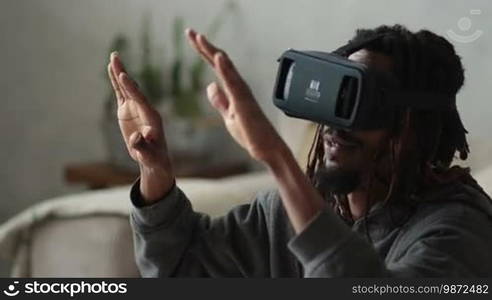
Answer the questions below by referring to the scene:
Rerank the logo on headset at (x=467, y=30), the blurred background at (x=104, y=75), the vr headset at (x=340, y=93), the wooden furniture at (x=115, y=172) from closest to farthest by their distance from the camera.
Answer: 1. the vr headset at (x=340, y=93)
2. the logo on headset at (x=467, y=30)
3. the blurred background at (x=104, y=75)
4. the wooden furniture at (x=115, y=172)

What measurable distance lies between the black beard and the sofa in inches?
15.7

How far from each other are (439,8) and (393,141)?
1.26 ft

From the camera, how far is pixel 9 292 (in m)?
0.96

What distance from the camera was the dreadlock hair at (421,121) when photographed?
89cm

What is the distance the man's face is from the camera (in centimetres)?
89

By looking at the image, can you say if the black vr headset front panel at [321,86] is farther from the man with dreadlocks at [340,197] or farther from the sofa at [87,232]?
the sofa at [87,232]

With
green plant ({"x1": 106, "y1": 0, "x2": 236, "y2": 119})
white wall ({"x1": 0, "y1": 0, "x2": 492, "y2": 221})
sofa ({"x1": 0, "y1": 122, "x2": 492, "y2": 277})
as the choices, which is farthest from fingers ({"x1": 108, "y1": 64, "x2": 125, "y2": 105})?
green plant ({"x1": 106, "y1": 0, "x2": 236, "y2": 119})

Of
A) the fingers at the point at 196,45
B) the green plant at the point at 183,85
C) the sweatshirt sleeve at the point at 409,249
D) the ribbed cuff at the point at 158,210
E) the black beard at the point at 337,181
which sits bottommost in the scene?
the green plant at the point at 183,85

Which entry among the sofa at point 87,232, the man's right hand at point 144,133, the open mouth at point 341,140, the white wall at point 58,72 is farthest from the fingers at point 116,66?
the white wall at point 58,72

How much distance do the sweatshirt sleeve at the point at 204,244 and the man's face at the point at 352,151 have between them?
0.16 metres

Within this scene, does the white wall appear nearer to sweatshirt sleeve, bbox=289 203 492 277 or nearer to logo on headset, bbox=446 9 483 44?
logo on headset, bbox=446 9 483 44

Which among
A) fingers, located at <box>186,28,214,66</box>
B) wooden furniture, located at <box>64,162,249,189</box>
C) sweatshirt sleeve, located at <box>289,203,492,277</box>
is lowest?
wooden furniture, located at <box>64,162,249,189</box>

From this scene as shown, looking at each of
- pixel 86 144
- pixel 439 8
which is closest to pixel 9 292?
pixel 439 8

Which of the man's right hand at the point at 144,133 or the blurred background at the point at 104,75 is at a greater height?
the man's right hand at the point at 144,133
